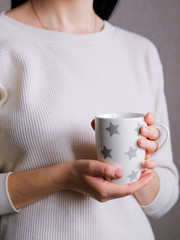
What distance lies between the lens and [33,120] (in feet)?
2.49

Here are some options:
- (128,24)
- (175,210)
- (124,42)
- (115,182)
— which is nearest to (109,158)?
(115,182)

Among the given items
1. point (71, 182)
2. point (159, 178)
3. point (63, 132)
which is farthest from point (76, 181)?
point (159, 178)

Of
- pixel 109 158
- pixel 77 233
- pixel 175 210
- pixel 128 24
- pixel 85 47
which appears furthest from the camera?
pixel 175 210

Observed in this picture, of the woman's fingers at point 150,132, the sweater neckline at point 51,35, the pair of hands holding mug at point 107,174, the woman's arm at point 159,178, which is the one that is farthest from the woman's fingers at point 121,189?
the sweater neckline at point 51,35

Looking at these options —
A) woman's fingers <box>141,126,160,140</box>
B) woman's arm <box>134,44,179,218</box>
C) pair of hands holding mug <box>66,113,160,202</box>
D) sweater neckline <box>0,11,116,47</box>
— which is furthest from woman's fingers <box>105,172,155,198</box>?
sweater neckline <box>0,11,116,47</box>

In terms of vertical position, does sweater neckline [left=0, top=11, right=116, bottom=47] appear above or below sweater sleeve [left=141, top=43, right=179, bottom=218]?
above

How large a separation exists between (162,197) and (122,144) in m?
0.38

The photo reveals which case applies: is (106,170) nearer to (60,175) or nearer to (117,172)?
(117,172)

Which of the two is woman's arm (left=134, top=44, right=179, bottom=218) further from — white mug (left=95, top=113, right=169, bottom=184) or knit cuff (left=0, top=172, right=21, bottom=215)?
knit cuff (left=0, top=172, right=21, bottom=215)

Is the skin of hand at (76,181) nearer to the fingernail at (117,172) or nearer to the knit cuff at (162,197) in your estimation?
the fingernail at (117,172)

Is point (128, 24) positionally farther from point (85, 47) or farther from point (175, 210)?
point (175, 210)

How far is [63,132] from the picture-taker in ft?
2.52

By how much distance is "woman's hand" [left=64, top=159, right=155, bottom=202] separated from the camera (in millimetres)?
627

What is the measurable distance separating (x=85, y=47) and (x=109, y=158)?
0.40m
